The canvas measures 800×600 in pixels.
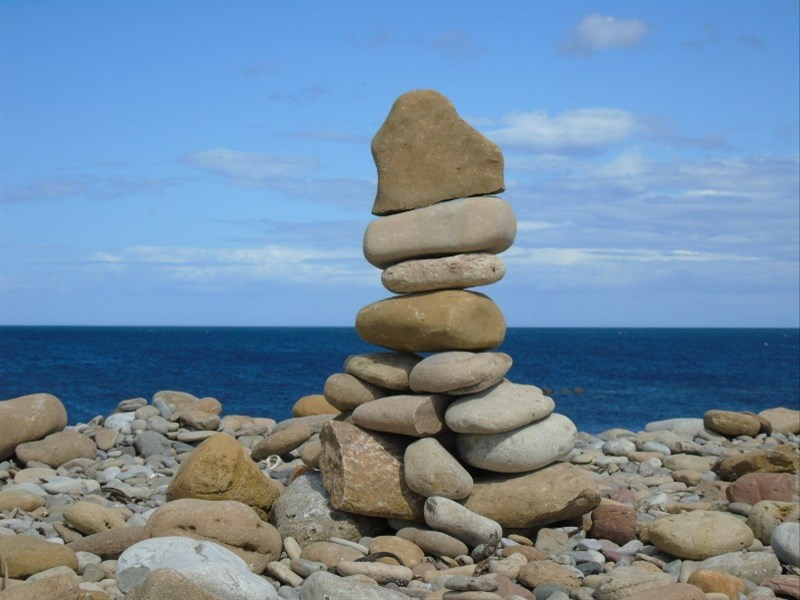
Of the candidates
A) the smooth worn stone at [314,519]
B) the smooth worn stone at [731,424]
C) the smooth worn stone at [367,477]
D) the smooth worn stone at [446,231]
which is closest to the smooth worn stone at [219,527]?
the smooth worn stone at [314,519]

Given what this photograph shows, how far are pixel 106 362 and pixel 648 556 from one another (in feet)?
→ 169

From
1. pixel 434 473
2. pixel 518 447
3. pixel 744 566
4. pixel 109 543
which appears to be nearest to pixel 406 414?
pixel 434 473

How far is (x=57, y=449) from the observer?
13.0 m

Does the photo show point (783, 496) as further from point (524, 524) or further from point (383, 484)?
point (383, 484)

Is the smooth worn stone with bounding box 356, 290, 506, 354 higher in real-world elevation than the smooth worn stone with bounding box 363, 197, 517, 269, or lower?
lower

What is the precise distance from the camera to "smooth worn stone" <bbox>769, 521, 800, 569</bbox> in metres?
8.90

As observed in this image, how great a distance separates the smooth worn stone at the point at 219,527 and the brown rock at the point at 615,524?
11.2ft

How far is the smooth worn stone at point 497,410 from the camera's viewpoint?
30.6 feet

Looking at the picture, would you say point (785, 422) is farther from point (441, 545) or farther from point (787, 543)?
point (441, 545)

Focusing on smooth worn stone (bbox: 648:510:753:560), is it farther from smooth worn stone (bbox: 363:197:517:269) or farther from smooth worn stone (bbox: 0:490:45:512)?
smooth worn stone (bbox: 0:490:45:512)

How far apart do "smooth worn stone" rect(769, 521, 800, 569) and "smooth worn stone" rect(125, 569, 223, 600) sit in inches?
217

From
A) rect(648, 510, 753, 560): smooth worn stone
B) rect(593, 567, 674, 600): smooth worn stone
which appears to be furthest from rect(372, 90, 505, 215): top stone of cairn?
rect(593, 567, 674, 600): smooth worn stone

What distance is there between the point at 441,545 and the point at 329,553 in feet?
3.57

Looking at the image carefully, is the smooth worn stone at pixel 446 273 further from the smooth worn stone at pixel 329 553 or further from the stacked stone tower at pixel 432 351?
the smooth worn stone at pixel 329 553
